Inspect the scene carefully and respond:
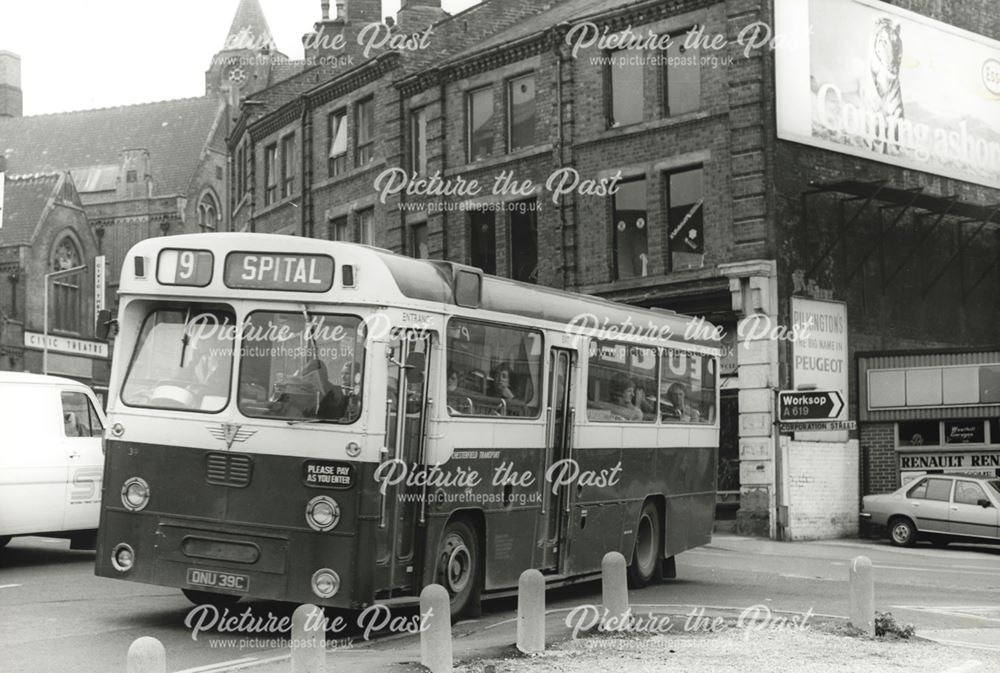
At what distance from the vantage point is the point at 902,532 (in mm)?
25438

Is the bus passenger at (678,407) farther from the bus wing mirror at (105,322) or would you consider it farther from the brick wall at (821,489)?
the brick wall at (821,489)

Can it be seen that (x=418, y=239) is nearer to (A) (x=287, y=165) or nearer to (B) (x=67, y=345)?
(A) (x=287, y=165)

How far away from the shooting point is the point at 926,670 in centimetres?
984

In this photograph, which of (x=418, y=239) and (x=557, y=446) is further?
(x=418, y=239)

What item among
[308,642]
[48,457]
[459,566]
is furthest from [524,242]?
[308,642]

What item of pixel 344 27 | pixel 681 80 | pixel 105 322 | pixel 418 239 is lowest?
pixel 105 322

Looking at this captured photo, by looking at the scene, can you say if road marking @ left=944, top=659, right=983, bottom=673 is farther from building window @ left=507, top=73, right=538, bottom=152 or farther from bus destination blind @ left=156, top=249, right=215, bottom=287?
building window @ left=507, top=73, right=538, bottom=152

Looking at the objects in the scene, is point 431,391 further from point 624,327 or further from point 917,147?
point 917,147

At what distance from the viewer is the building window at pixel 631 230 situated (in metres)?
28.2

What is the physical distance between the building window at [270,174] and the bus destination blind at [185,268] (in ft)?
97.1

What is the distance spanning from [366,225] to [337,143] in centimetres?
293

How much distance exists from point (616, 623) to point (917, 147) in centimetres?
2114

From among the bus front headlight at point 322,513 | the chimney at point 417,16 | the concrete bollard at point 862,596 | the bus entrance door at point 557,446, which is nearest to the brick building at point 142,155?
the chimney at point 417,16

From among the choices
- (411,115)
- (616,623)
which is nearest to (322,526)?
(616,623)
